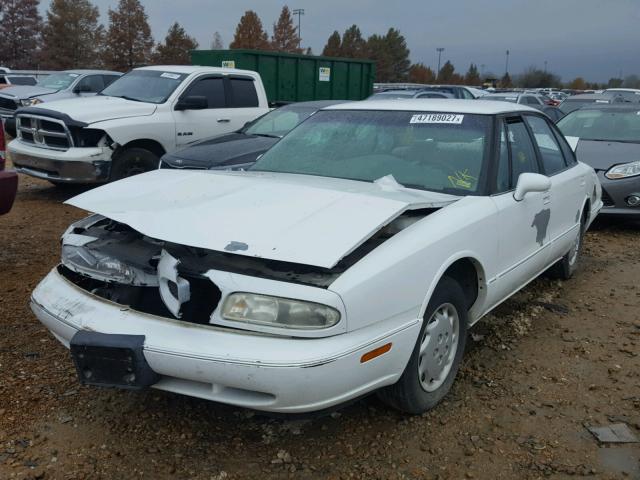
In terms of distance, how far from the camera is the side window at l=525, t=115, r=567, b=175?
445 centimetres

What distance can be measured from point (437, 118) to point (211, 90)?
5652 mm

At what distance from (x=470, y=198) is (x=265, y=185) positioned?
1168 mm

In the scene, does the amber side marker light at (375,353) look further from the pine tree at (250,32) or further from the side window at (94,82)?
the pine tree at (250,32)

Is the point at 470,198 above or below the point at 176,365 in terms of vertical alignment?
above

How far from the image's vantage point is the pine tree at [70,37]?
5247 centimetres

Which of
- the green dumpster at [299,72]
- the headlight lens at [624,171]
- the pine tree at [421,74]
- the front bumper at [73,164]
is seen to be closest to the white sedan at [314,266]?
the headlight lens at [624,171]

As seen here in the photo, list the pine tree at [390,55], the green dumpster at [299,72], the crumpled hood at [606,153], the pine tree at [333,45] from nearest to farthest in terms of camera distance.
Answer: the crumpled hood at [606,153] < the green dumpster at [299,72] < the pine tree at [333,45] < the pine tree at [390,55]

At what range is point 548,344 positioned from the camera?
4.02m

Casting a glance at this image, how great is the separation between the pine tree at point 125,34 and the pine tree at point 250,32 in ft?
39.2

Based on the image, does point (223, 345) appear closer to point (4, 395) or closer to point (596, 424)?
point (4, 395)

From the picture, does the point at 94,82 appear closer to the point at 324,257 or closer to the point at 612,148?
the point at 612,148

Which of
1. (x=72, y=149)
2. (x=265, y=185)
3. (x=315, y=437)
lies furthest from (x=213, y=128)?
(x=315, y=437)

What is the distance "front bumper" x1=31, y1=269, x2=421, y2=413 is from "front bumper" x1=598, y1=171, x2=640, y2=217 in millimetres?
5683

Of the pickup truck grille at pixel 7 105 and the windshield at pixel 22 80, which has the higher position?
the windshield at pixel 22 80
